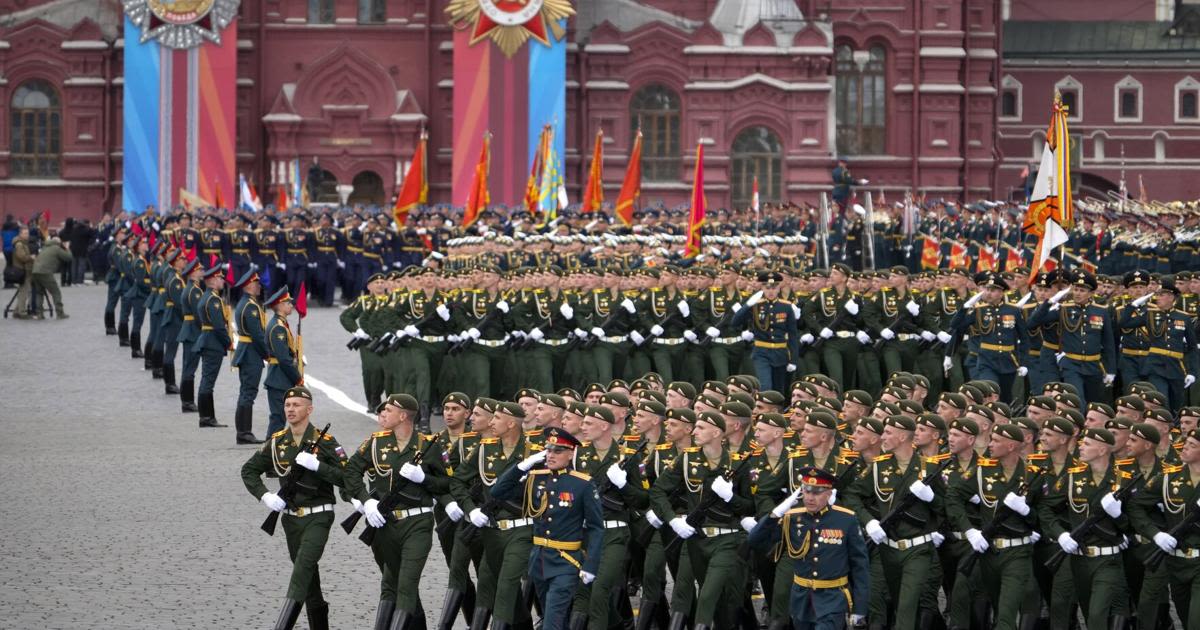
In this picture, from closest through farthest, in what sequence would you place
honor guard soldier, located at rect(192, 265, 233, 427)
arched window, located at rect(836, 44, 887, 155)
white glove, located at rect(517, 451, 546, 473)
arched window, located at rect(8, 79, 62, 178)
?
white glove, located at rect(517, 451, 546, 473), honor guard soldier, located at rect(192, 265, 233, 427), arched window, located at rect(8, 79, 62, 178), arched window, located at rect(836, 44, 887, 155)

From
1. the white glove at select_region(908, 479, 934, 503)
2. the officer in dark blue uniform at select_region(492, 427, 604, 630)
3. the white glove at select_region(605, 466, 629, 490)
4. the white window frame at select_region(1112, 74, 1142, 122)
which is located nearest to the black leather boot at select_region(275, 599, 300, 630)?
the officer in dark blue uniform at select_region(492, 427, 604, 630)

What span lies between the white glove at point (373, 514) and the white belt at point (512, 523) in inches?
25.8

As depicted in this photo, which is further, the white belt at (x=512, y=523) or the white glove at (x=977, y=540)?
the white belt at (x=512, y=523)

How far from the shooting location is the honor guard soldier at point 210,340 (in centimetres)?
1950

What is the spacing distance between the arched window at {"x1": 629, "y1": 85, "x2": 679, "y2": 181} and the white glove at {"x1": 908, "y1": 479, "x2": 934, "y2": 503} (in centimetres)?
3718

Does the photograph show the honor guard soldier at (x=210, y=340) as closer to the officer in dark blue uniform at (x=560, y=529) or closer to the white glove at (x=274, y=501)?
the white glove at (x=274, y=501)

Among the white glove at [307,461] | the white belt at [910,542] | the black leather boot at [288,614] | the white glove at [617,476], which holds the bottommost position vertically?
the black leather boot at [288,614]

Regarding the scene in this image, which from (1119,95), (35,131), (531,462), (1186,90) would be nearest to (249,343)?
(531,462)

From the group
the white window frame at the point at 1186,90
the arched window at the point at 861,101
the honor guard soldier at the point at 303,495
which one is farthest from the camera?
the white window frame at the point at 1186,90

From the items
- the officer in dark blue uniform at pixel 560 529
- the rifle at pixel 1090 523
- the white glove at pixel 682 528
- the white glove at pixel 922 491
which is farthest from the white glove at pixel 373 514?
the rifle at pixel 1090 523

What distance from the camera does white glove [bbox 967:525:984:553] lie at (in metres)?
10.5

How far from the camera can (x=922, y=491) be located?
1066 cm

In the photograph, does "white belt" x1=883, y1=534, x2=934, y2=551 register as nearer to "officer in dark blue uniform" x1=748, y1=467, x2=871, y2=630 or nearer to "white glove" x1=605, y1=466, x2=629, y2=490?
"officer in dark blue uniform" x1=748, y1=467, x2=871, y2=630

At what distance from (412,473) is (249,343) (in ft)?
25.3
